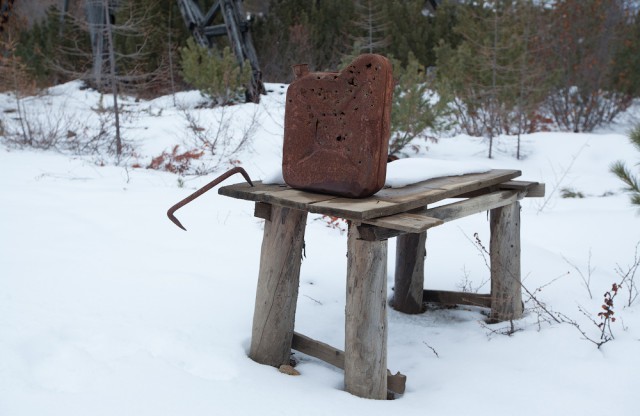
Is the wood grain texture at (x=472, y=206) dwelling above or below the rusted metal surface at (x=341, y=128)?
below

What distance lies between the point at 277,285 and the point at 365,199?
528mm

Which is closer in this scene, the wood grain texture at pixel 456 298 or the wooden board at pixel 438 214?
the wooden board at pixel 438 214

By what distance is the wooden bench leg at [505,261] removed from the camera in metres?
2.93

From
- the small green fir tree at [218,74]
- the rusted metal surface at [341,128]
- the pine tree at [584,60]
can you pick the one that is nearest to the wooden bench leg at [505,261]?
the rusted metal surface at [341,128]

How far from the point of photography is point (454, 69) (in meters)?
9.34

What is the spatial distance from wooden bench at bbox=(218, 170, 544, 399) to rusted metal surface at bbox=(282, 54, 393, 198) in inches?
3.0

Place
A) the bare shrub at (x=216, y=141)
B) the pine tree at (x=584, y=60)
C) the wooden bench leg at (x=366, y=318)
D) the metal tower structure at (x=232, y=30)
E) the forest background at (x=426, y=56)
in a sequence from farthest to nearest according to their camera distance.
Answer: the pine tree at (x=584, y=60), the metal tower structure at (x=232, y=30), the forest background at (x=426, y=56), the bare shrub at (x=216, y=141), the wooden bench leg at (x=366, y=318)

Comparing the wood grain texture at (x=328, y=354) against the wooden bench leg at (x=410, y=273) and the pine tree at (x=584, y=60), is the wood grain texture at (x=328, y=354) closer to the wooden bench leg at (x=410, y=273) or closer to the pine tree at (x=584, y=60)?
the wooden bench leg at (x=410, y=273)

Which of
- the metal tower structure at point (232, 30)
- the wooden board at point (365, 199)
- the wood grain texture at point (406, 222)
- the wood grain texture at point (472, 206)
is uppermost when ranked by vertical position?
the metal tower structure at point (232, 30)

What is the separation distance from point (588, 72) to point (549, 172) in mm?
4038

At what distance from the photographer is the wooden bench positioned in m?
2.05

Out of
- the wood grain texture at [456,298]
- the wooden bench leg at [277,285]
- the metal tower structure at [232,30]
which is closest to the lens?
the wooden bench leg at [277,285]

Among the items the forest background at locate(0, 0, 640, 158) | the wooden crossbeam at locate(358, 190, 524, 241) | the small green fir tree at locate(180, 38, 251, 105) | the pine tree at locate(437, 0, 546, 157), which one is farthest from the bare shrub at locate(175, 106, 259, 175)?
the wooden crossbeam at locate(358, 190, 524, 241)

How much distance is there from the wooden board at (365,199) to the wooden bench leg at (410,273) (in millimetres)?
600
